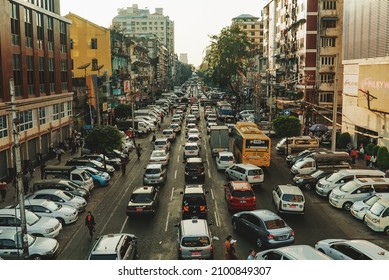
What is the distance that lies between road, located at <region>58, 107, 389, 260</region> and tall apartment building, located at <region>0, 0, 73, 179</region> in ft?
34.5

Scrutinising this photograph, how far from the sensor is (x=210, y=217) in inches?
1075

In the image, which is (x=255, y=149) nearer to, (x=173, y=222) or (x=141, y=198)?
(x=141, y=198)

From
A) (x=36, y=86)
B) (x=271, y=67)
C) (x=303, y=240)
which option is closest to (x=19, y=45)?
(x=36, y=86)

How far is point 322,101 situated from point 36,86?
41028mm

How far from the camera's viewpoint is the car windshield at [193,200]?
85.9 ft

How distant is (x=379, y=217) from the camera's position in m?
24.2

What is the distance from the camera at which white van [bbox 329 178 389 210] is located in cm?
2912

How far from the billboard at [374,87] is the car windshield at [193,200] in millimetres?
22119

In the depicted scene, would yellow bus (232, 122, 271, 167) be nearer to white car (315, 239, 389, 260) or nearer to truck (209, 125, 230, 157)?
truck (209, 125, 230, 157)

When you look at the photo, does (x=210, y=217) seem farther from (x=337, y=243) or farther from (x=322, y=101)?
(x=322, y=101)

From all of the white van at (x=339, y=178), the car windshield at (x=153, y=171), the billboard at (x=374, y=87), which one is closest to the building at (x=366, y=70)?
the billboard at (x=374, y=87)

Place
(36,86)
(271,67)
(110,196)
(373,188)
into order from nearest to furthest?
(373,188)
(110,196)
(36,86)
(271,67)

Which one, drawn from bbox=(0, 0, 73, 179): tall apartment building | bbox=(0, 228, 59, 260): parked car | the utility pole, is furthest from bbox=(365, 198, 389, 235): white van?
bbox=(0, 0, 73, 179): tall apartment building

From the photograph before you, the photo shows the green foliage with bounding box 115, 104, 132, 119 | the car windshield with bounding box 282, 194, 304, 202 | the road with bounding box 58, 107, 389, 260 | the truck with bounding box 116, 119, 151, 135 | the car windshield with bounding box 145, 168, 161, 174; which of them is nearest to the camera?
the road with bounding box 58, 107, 389, 260
